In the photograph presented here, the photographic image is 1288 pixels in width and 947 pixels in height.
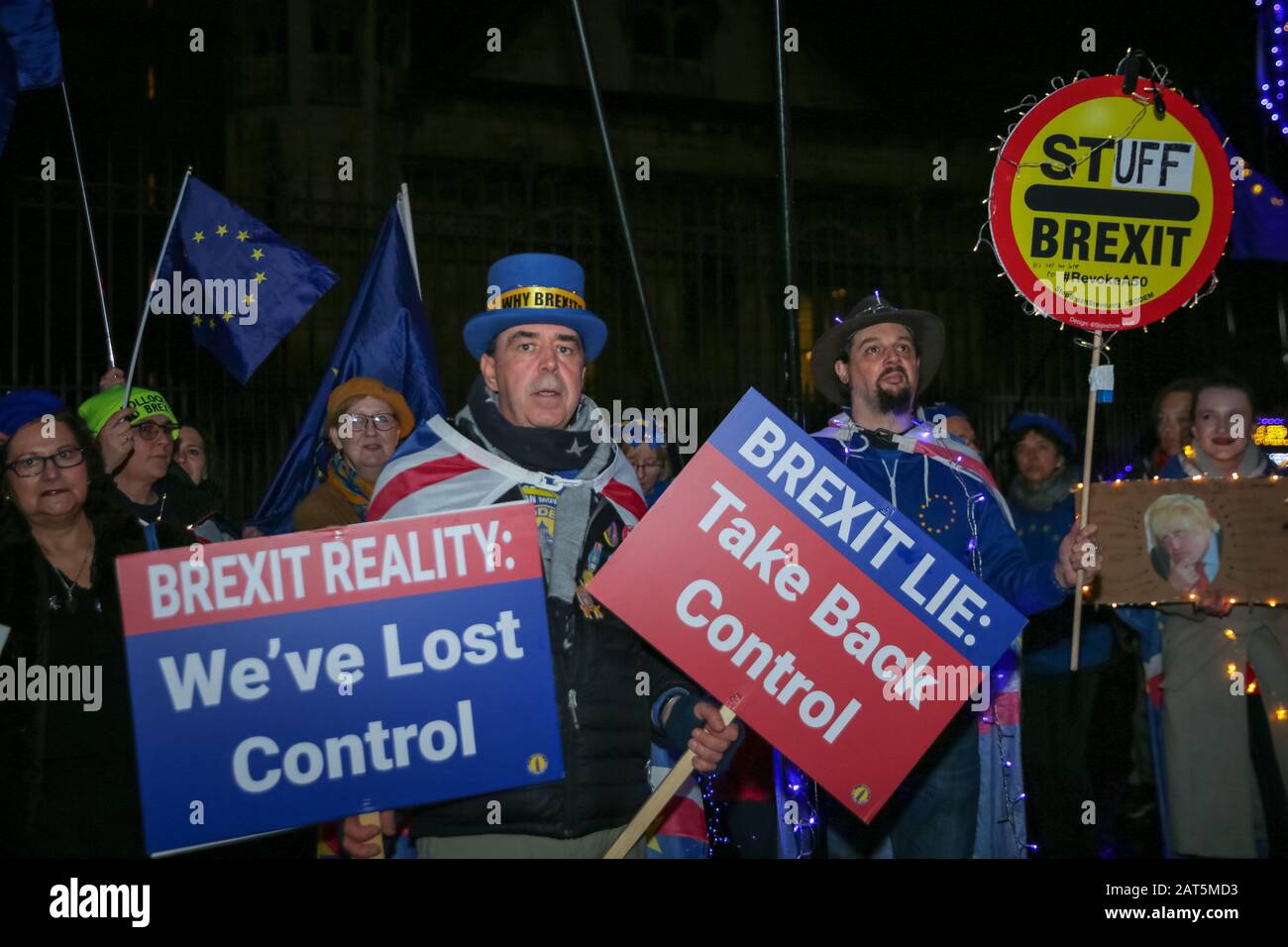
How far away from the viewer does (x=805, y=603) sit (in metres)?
3.51

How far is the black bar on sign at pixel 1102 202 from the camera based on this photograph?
15.3 ft

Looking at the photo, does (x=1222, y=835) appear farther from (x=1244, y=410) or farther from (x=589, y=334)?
(x=589, y=334)

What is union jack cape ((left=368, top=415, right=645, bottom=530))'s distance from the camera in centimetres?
364

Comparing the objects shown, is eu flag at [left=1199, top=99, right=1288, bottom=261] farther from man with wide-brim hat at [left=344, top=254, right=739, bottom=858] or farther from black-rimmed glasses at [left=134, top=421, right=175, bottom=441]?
black-rimmed glasses at [left=134, top=421, right=175, bottom=441]

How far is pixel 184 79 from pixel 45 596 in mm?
17066

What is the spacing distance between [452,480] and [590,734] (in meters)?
0.77

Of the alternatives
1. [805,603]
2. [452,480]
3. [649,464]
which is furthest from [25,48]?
[805,603]

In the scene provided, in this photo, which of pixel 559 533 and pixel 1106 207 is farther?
pixel 1106 207

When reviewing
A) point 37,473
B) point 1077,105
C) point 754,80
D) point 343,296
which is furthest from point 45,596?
point 754,80

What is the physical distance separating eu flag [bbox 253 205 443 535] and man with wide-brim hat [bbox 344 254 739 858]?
8.40 ft

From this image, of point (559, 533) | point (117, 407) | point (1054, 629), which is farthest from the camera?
point (1054, 629)

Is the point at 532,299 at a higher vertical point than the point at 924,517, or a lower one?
higher

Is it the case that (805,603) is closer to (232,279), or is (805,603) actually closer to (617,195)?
(617,195)

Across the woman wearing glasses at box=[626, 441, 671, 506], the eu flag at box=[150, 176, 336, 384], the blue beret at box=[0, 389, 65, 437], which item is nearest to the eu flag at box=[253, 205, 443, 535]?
the eu flag at box=[150, 176, 336, 384]
